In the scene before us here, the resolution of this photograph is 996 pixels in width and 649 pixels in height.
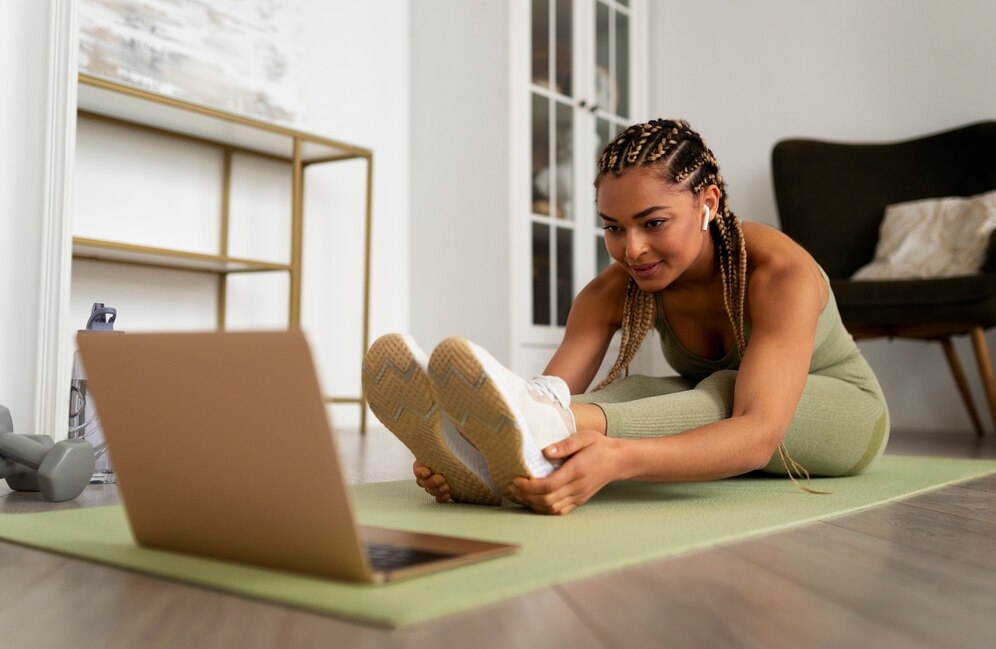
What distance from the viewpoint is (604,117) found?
3.69 metres

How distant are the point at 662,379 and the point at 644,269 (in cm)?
29

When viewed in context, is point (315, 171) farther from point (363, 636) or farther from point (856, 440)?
point (363, 636)

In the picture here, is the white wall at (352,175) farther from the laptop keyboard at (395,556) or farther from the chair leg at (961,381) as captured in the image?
the laptop keyboard at (395,556)

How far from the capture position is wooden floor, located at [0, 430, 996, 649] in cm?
56

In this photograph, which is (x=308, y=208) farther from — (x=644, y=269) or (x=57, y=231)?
(x=644, y=269)

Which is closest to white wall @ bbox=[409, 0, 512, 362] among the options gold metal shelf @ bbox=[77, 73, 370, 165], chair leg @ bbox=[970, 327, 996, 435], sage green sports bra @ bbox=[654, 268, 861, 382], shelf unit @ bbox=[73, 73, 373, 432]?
shelf unit @ bbox=[73, 73, 373, 432]

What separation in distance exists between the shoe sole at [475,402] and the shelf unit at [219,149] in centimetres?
153

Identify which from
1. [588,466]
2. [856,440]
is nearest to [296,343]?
[588,466]

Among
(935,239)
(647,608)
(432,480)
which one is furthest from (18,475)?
(935,239)

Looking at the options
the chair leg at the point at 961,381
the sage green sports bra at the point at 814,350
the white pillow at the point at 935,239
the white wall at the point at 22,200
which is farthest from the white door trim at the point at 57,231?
the chair leg at the point at 961,381

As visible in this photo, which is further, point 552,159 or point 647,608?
point 552,159

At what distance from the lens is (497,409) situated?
35.6 inches

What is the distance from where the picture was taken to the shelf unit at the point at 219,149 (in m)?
2.31

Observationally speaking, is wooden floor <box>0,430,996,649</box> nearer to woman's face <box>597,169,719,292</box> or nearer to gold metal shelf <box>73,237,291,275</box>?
woman's face <box>597,169,719,292</box>
